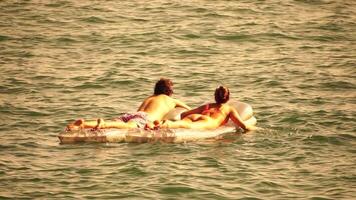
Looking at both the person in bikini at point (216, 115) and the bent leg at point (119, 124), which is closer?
the bent leg at point (119, 124)

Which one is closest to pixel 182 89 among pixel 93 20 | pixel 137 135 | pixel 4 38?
pixel 137 135

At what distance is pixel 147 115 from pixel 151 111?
234 mm

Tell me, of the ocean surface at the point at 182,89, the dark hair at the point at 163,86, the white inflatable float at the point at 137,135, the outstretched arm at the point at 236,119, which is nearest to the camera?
the ocean surface at the point at 182,89

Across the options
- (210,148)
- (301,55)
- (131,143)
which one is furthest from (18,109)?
(301,55)

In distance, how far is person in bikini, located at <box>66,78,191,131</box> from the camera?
1188 centimetres

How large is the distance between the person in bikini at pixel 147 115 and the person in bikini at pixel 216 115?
0.37m

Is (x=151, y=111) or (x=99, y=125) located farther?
(x=151, y=111)

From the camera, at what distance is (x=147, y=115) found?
40.9 feet


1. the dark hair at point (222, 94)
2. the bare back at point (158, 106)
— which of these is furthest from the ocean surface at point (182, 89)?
the bare back at point (158, 106)

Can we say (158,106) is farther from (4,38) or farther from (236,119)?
(4,38)

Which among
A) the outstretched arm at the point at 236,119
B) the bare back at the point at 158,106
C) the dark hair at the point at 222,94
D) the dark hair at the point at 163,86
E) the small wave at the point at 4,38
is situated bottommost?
the outstretched arm at the point at 236,119

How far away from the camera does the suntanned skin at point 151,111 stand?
1188 cm

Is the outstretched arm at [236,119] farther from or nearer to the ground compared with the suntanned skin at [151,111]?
nearer to the ground

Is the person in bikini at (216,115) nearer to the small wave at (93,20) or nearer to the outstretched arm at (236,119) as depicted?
the outstretched arm at (236,119)
